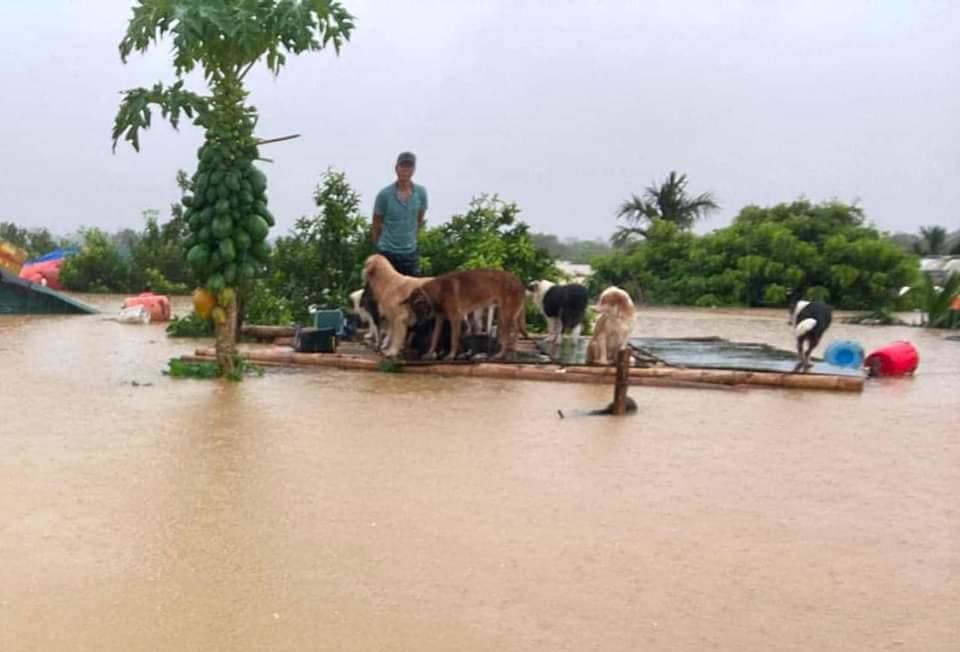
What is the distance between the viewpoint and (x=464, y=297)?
11.2m

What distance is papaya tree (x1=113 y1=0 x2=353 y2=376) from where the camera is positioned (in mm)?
9523

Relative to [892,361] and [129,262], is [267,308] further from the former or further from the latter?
[129,262]

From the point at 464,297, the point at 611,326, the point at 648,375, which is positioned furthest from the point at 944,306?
the point at 464,297

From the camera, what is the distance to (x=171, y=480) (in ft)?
20.4

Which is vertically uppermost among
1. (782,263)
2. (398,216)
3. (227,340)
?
(782,263)

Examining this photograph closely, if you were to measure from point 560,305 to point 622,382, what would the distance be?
437 cm

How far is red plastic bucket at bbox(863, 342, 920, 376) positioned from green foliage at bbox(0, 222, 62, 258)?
26.8 m

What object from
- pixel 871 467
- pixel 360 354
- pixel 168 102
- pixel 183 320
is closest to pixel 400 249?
pixel 360 354

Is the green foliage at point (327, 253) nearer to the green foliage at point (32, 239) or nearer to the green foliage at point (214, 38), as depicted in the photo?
the green foliage at point (214, 38)

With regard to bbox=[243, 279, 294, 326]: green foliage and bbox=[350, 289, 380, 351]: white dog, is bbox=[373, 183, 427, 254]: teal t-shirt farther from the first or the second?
bbox=[243, 279, 294, 326]: green foliage

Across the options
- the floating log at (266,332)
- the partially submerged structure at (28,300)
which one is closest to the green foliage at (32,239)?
the partially submerged structure at (28,300)

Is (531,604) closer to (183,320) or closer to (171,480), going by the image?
(171,480)

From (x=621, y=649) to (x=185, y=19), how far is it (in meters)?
7.16

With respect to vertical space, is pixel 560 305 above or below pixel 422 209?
below
